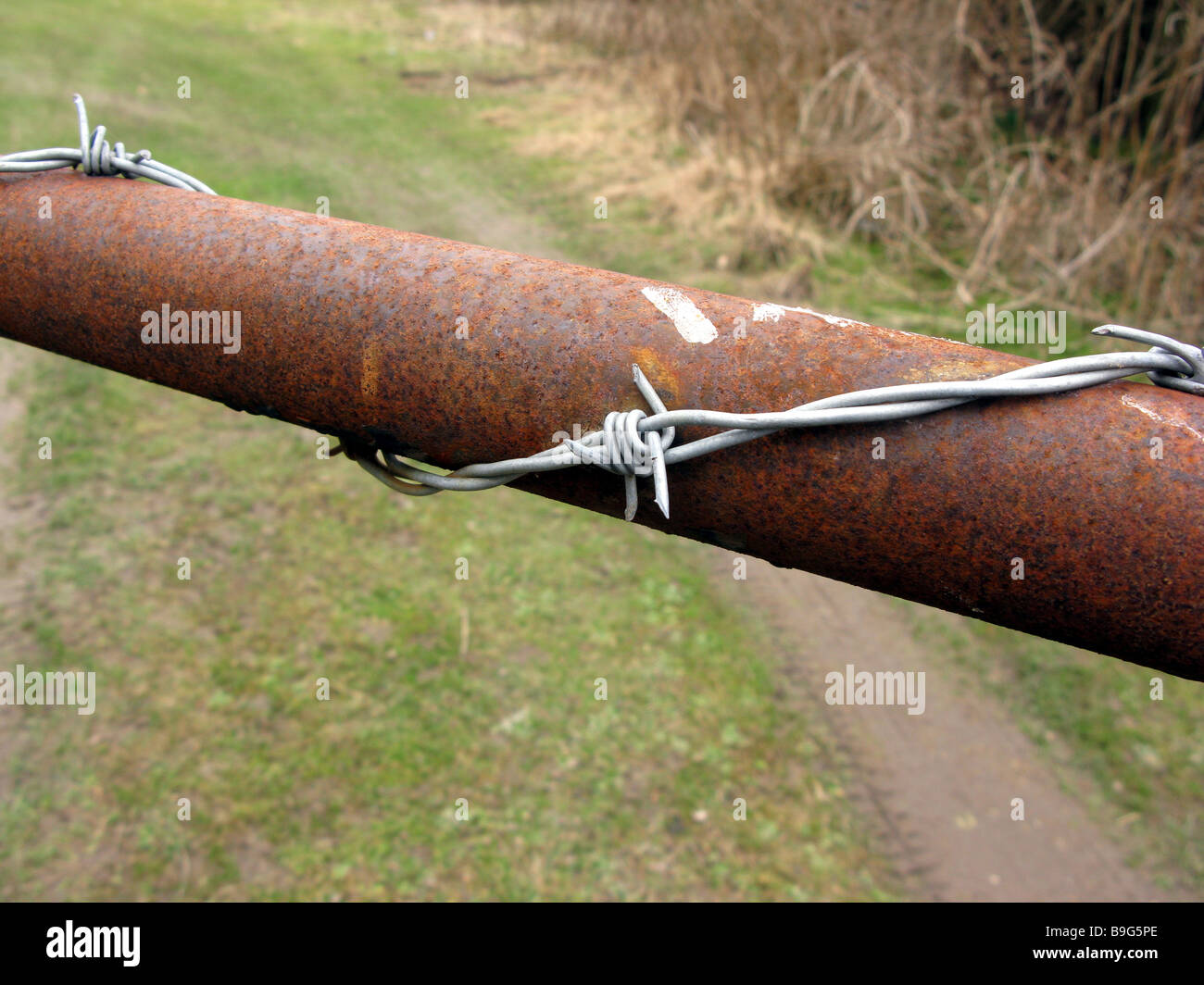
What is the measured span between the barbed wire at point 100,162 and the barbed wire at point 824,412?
68 centimetres

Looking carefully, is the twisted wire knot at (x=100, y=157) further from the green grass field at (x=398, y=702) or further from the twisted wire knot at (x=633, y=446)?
the green grass field at (x=398, y=702)

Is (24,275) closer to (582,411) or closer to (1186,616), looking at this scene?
(582,411)

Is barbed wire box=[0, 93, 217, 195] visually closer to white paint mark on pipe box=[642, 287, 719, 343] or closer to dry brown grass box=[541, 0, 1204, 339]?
white paint mark on pipe box=[642, 287, 719, 343]

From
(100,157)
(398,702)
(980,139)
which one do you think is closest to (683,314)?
(100,157)

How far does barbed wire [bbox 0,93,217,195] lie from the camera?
3.92 feet

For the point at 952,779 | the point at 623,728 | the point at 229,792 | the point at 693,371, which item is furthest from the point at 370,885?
the point at 693,371

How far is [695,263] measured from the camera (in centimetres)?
912

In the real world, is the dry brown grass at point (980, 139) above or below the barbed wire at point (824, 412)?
above

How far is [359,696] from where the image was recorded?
4742 millimetres

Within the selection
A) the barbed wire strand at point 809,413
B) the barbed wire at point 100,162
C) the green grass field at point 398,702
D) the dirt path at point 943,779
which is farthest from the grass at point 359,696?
the barbed wire strand at point 809,413

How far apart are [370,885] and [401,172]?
918 cm

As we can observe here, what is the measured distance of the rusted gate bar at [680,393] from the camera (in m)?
0.75

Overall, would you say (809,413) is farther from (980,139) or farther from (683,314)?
(980,139)

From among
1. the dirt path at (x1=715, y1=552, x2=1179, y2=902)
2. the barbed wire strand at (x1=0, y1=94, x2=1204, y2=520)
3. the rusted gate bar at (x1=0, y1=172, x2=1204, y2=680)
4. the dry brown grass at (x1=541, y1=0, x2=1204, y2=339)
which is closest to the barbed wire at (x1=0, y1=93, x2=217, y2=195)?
the rusted gate bar at (x1=0, y1=172, x2=1204, y2=680)
